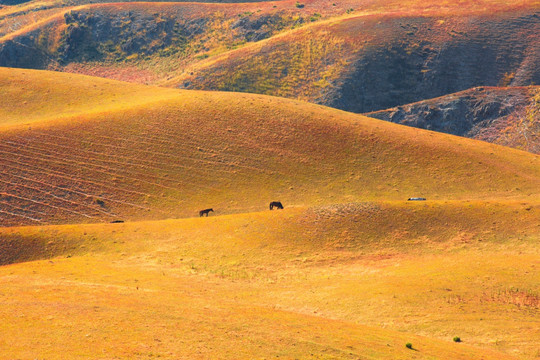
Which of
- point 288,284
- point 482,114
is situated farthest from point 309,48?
point 288,284

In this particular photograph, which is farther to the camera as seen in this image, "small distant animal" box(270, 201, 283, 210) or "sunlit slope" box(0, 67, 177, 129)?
"sunlit slope" box(0, 67, 177, 129)

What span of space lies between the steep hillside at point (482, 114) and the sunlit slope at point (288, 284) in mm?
52664

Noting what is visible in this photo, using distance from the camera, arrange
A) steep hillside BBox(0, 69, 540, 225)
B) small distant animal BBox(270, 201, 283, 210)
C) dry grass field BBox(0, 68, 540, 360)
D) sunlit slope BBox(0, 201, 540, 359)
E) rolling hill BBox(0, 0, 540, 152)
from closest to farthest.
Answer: sunlit slope BBox(0, 201, 540, 359)
dry grass field BBox(0, 68, 540, 360)
small distant animal BBox(270, 201, 283, 210)
steep hillside BBox(0, 69, 540, 225)
rolling hill BBox(0, 0, 540, 152)

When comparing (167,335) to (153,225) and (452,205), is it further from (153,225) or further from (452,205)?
(452,205)

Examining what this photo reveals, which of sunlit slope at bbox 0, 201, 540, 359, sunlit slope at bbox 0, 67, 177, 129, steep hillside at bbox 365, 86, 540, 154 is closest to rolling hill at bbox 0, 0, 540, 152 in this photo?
steep hillside at bbox 365, 86, 540, 154

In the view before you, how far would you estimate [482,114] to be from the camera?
107938 millimetres

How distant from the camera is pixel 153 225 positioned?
52625mm

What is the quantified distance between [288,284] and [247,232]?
35.9 ft

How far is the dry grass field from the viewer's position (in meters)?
26.5

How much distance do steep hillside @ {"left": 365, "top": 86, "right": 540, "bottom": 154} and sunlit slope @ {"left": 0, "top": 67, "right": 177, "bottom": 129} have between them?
50942 mm

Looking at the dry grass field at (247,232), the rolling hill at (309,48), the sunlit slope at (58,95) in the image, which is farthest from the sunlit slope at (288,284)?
the rolling hill at (309,48)

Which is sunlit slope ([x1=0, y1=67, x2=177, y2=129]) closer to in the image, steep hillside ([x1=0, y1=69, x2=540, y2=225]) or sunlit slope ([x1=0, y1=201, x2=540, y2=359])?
steep hillside ([x1=0, y1=69, x2=540, y2=225])

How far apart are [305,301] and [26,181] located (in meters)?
43.1

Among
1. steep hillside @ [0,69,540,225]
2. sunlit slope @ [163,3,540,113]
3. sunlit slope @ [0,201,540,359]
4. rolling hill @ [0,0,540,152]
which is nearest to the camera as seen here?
sunlit slope @ [0,201,540,359]
